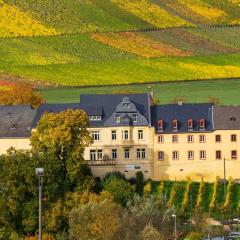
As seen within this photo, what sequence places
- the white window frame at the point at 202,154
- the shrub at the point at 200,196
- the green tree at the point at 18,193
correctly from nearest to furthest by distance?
the green tree at the point at 18,193, the shrub at the point at 200,196, the white window frame at the point at 202,154

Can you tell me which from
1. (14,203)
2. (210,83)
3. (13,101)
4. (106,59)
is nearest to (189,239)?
(14,203)

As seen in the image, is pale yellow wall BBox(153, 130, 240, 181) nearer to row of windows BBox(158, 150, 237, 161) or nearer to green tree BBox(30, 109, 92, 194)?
row of windows BBox(158, 150, 237, 161)

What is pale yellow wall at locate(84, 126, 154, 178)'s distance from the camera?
11225 centimetres

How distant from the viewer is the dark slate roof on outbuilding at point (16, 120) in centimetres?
11600

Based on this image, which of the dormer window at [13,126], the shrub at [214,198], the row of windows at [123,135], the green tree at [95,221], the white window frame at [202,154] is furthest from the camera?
the dormer window at [13,126]

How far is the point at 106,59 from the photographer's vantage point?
185875 millimetres

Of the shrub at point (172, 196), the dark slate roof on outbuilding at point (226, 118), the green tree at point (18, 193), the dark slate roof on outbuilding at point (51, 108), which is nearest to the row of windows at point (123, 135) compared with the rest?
the dark slate roof on outbuilding at point (51, 108)

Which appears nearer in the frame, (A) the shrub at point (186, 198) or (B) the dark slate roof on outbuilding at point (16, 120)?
(A) the shrub at point (186, 198)

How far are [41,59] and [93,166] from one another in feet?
250

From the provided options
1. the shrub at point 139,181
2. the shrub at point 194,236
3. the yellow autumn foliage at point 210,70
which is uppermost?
the yellow autumn foliage at point 210,70

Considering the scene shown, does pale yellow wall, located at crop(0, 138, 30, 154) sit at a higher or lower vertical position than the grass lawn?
lower

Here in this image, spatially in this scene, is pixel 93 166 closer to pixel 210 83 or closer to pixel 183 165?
pixel 183 165

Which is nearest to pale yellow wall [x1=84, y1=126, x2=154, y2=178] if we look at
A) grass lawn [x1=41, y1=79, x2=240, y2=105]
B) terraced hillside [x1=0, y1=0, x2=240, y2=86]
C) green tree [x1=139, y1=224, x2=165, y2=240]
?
green tree [x1=139, y1=224, x2=165, y2=240]

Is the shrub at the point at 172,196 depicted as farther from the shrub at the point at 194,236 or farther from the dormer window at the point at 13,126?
the dormer window at the point at 13,126
